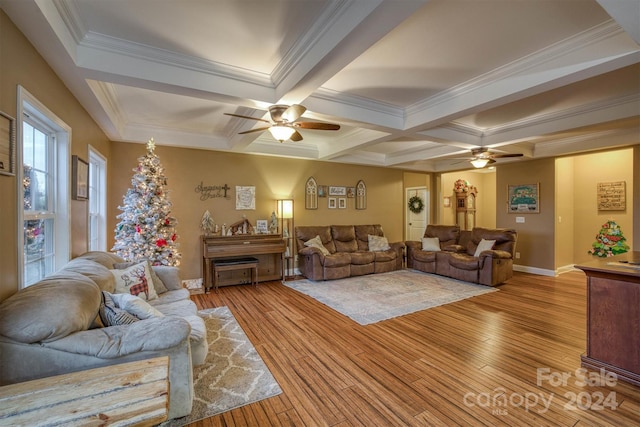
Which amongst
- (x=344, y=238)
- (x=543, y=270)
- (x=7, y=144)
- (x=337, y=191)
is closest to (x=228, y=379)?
(x=7, y=144)

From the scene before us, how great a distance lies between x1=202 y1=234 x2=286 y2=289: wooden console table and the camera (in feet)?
16.3

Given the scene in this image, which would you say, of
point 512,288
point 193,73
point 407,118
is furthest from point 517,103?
point 193,73

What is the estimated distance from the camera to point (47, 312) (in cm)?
158

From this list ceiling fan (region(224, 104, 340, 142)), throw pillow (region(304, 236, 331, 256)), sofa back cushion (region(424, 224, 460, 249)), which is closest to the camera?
ceiling fan (region(224, 104, 340, 142))

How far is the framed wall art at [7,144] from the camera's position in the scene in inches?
63.8

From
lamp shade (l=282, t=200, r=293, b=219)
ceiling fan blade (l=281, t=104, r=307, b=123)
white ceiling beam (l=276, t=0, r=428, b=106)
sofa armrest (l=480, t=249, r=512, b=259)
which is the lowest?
sofa armrest (l=480, t=249, r=512, b=259)

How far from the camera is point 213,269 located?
5172mm

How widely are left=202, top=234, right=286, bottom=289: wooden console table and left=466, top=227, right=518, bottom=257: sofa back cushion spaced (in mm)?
3914

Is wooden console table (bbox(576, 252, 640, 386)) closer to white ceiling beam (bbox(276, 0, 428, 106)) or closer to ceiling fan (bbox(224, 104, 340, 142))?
white ceiling beam (bbox(276, 0, 428, 106))

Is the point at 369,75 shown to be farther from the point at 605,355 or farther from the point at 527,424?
the point at 605,355

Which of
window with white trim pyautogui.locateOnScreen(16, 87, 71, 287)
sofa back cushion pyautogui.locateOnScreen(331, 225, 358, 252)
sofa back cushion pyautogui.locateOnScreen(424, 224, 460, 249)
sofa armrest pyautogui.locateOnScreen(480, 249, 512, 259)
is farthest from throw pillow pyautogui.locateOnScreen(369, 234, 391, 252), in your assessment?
window with white trim pyautogui.locateOnScreen(16, 87, 71, 287)

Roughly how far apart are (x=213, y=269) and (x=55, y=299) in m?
3.56

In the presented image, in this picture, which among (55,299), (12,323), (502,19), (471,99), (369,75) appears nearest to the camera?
(12,323)

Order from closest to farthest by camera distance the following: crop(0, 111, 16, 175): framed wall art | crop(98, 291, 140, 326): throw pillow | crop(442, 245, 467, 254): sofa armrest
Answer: crop(0, 111, 16, 175): framed wall art
crop(98, 291, 140, 326): throw pillow
crop(442, 245, 467, 254): sofa armrest
